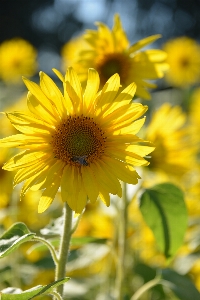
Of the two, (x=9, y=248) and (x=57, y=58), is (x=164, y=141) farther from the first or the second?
(x=57, y=58)

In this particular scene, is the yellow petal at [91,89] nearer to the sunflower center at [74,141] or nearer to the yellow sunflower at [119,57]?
the sunflower center at [74,141]

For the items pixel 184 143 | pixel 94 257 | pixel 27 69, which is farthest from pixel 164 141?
pixel 27 69

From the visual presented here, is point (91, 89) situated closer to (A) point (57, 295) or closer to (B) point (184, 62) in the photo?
(A) point (57, 295)

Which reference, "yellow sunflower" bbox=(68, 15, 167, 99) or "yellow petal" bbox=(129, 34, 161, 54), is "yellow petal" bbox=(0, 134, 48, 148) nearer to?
"yellow sunflower" bbox=(68, 15, 167, 99)

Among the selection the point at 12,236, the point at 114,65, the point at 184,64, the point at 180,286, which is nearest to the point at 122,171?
the point at 12,236

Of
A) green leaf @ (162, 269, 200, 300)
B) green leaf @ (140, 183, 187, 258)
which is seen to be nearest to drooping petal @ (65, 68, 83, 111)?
green leaf @ (140, 183, 187, 258)

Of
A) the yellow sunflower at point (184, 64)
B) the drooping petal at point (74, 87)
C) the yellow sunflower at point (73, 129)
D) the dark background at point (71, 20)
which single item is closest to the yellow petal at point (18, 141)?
the yellow sunflower at point (73, 129)
